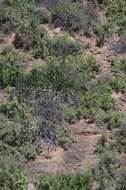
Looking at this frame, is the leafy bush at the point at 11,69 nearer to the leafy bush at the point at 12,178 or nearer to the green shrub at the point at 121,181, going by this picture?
the leafy bush at the point at 12,178

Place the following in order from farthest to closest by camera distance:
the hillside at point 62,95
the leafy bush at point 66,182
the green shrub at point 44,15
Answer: the green shrub at point 44,15 → the hillside at point 62,95 → the leafy bush at point 66,182

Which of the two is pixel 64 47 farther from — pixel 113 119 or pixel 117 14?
pixel 113 119

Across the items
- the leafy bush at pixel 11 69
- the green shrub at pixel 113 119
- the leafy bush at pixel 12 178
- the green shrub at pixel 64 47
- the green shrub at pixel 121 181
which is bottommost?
the leafy bush at pixel 12 178

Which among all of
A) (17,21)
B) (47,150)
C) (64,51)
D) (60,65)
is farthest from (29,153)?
(17,21)

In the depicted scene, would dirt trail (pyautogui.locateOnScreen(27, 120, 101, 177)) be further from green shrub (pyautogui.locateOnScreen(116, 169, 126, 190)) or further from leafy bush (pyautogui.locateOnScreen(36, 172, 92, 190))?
green shrub (pyautogui.locateOnScreen(116, 169, 126, 190))

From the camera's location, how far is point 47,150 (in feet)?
33.7

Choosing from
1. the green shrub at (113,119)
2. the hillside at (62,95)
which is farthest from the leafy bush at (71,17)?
the green shrub at (113,119)

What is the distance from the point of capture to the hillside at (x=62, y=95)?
31.9 feet

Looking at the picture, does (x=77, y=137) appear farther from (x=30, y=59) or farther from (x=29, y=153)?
(x=30, y=59)

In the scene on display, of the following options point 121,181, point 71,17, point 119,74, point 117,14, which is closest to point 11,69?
point 119,74

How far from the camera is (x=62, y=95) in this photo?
37.3 ft

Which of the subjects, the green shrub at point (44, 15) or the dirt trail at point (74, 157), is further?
the green shrub at point (44, 15)

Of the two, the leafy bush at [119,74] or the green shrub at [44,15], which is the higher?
the green shrub at [44,15]

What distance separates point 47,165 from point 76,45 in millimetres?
3842
